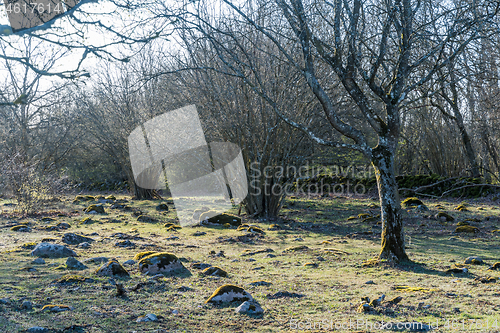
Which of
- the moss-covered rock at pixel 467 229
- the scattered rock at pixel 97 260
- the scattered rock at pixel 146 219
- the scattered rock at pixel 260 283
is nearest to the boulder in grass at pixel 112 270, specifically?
the scattered rock at pixel 97 260

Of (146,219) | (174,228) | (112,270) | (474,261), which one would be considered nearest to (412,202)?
(474,261)

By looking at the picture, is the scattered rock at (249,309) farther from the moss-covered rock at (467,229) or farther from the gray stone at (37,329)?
the moss-covered rock at (467,229)

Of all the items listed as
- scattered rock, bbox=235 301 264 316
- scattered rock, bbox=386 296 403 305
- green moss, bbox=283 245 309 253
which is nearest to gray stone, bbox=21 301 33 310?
scattered rock, bbox=235 301 264 316

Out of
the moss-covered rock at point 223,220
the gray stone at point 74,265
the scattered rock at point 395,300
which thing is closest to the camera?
the scattered rock at point 395,300

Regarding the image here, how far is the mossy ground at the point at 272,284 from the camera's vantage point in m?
3.43

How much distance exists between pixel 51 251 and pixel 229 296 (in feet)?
10.9

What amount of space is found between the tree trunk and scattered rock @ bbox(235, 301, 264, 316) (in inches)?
117

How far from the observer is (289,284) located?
4812mm

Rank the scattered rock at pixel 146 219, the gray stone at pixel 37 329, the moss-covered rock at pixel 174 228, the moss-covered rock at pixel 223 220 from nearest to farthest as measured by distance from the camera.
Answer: the gray stone at pixel 37 329
the moss-covered rock at pixel 174 228
the moss-covered rock at pixel 223 220
the scattered rock at pixel 146 219

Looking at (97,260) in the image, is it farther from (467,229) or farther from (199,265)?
(467,229)

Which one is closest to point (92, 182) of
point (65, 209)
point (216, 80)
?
point (65, 209)

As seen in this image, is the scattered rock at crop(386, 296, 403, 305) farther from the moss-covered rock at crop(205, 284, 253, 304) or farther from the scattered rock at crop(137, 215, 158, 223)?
the scattered rock at crop(137, 215, 158, 223)

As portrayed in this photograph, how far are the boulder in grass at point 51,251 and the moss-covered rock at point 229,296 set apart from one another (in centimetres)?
294

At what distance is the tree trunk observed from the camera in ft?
19.4
